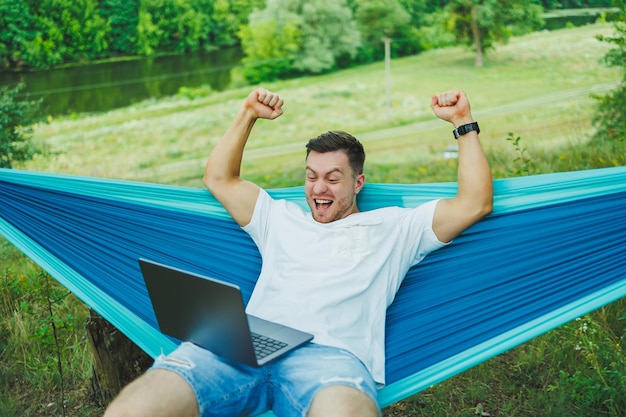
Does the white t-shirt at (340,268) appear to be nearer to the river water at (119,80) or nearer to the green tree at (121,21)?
the green tree at (121,21)

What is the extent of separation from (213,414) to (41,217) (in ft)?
2.97

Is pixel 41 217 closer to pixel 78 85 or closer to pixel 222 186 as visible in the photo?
pixel 222 186

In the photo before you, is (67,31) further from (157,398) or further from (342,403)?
(342,403)

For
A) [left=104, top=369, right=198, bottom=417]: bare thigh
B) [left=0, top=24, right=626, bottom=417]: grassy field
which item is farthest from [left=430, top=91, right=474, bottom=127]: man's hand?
[left=0, top=24, right=626, bottom=417]: grassy field

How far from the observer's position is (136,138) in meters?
11.9

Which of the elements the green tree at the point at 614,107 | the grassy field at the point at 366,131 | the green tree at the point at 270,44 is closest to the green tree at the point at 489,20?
the grassy field at the point at 366,131

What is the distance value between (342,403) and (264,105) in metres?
0.91

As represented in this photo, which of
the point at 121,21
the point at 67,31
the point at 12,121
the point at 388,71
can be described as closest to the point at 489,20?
the point at 388,71

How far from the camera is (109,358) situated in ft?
6.82

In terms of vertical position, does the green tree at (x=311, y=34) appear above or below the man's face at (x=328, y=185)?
above

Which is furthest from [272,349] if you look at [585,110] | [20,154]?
[585,110]

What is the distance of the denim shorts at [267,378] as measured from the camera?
1411 millimetres

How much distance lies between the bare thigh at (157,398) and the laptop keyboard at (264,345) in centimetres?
17

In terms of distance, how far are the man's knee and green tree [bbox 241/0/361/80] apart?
12.2 meters
